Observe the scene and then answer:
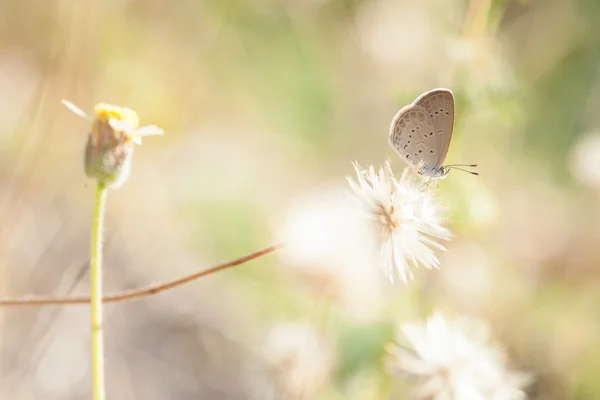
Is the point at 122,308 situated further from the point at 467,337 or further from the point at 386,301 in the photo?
the point at 467,337

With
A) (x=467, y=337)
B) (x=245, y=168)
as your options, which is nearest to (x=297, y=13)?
(x=245, y=168)

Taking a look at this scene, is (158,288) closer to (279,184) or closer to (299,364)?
(299,364)

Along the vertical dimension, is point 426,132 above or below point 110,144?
above

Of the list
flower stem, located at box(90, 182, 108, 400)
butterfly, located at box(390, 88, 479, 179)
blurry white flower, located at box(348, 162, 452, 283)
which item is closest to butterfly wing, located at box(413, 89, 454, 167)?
butterfly, located at box(390, 88, 479, 179)

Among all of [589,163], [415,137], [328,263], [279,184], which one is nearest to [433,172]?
[415,137]

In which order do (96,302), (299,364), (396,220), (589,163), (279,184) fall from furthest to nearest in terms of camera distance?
(279,184) < (589,163) < (299,364) < (396,220) < (96,302)

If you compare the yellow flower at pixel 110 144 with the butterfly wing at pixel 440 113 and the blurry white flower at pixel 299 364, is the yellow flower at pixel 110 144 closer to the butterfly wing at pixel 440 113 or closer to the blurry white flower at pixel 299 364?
the butterfly wing at pixel 440 113
